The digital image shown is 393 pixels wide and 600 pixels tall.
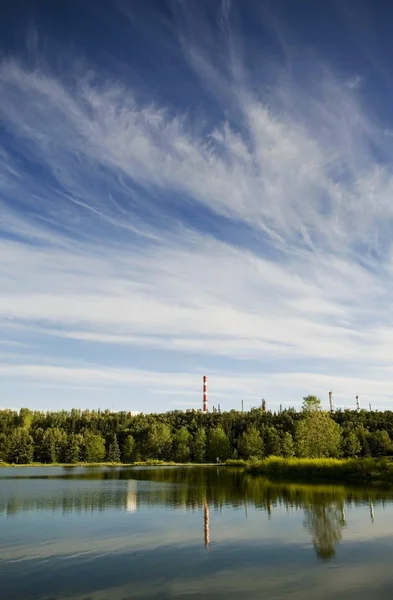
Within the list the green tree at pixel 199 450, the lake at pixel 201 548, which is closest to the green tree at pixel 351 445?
the green tree at pixel 199 450

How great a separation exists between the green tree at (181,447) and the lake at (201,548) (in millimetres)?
132882

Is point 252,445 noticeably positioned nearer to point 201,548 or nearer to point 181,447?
point 181,447

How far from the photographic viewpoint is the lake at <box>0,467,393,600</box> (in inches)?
880

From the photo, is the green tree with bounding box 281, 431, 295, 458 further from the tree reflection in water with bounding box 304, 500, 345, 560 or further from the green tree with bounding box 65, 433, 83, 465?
the tree reflection in water with bounding box 304, 500, 345, 560

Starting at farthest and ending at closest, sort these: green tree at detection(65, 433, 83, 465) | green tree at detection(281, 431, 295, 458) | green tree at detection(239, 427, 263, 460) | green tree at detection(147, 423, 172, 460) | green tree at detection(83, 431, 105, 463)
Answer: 1. green tree at detection(147, 423, 172, 460)
2. green tree at detection(65, 433, 83, 465)
3. green tree at detection(83, 431, 105, 463)
4. green tree at detection(239, 427, 263, 460)
5. green tree at detection(281, 431, 295, 458)

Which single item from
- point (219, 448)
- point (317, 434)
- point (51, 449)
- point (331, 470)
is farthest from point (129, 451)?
point (331, 470)

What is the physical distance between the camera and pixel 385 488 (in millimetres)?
58688

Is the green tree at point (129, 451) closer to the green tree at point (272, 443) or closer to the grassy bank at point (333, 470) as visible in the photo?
the green tree at point (272, 443)

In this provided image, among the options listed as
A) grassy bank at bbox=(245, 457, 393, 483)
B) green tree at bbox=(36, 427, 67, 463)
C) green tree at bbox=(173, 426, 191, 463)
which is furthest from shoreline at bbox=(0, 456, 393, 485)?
green tree at bbox=(36, 427, 67, 463)

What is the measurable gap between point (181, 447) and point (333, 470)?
4599 inches

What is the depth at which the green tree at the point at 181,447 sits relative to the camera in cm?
18388

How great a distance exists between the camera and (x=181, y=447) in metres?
184

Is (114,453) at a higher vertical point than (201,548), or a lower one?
lower

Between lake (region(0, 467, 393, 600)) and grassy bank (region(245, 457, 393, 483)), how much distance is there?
507 inches
